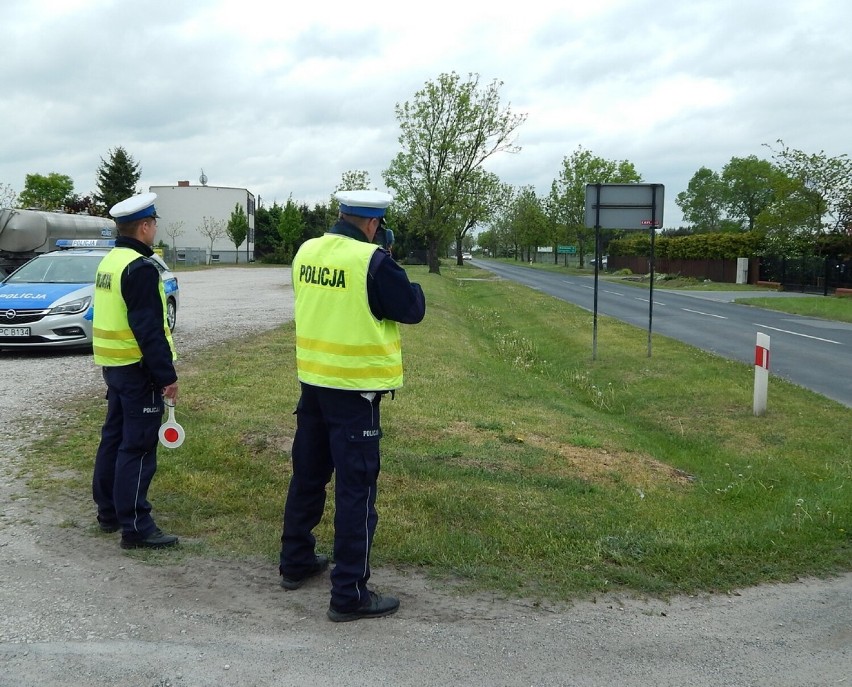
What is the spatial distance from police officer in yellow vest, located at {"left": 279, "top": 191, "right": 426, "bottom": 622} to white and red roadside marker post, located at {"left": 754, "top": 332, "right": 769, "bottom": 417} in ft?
22.6

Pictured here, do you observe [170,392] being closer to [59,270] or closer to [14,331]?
[14,331]

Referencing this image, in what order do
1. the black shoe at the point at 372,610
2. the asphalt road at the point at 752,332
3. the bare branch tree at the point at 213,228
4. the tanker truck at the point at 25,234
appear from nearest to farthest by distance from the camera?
the black shoe at the point at 372,610 < the asphalt road at the point at 752,332 < the tanker truck at the point at 25,234 < the bare branch tree at the point at 213,228

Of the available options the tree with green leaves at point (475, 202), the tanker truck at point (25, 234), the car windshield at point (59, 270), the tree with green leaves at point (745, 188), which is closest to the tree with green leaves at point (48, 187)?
the tree with green leaves at point (475, 202)

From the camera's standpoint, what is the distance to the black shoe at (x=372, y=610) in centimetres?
383

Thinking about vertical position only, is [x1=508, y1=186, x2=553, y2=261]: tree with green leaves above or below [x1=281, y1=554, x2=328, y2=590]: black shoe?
above

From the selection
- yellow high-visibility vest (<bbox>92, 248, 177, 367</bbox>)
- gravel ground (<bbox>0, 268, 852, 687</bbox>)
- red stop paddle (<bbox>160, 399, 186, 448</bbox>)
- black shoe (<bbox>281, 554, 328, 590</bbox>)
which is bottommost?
gravel ground (<bbox>0, 268, 852, 687</bbox>)

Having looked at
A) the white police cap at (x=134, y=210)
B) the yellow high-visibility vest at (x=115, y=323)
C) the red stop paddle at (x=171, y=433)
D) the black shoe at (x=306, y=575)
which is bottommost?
the black shoe at (x=306, y=575)

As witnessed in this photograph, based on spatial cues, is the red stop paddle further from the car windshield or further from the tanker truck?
the tanker truck

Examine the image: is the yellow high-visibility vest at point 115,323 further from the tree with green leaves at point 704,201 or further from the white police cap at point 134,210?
the tree with green leaves at point 704,201

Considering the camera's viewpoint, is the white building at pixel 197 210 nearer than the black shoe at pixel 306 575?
No

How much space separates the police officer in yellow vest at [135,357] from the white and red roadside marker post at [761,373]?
728cm

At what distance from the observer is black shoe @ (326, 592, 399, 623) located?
383 centimetres

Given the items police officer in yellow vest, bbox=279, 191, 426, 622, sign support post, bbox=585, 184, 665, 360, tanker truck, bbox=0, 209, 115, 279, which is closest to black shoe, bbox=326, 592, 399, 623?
police officer in yellow vest, bbox=279, 191, 426, 622

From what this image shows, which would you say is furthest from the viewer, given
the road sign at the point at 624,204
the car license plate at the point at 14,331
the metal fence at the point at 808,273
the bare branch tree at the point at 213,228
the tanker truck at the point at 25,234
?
the bare branch tree at the point at 213,228
